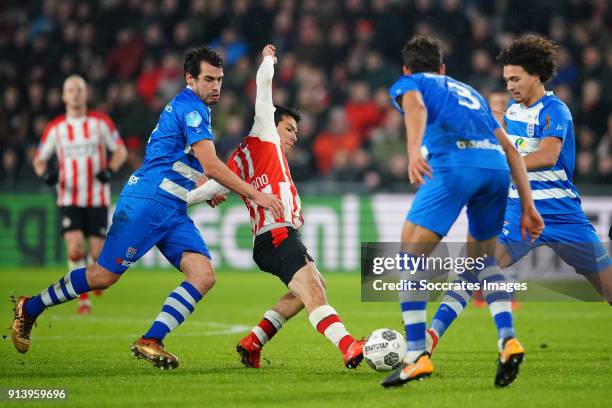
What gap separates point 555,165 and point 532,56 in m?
0.92

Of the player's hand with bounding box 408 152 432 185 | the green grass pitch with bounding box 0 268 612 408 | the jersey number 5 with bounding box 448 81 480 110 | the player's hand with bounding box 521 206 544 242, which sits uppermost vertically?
the jersey number 5 with bounding box 448 81 480 110

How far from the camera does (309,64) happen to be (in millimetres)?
20297

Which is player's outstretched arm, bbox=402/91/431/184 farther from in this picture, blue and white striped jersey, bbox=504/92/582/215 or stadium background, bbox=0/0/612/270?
stadium background, bbox=0/0/612/270

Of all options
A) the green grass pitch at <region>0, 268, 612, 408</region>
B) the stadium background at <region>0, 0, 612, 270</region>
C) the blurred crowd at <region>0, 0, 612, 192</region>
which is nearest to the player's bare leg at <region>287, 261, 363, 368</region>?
the green grass pitch at <region>0, 268, 612, 408</region>

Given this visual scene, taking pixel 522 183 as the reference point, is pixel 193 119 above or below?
above

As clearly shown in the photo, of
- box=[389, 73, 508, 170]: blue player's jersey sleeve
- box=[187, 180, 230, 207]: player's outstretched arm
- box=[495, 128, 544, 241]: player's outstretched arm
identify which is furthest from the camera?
box=[187, 180, 230, 207]: player's outstretched arm

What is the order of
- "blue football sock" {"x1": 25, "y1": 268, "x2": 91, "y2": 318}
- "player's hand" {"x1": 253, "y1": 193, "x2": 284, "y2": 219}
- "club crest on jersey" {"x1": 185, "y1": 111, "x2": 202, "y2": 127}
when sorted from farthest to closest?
"blue football sock" {"x1": 25, "y1": 268, "x2": 91, "y2": 318}, "club crest on jersey" {"x1": 185, "y1": 111, "x2": 202, "y2": 127}, "player's hand" {"x1": 253, "y1": 193, "x2": 284, "y2": 219}

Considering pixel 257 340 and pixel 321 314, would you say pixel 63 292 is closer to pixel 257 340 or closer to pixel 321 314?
pixel 257 340

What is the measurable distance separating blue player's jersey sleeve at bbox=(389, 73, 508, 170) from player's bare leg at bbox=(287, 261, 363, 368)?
4.56 feet

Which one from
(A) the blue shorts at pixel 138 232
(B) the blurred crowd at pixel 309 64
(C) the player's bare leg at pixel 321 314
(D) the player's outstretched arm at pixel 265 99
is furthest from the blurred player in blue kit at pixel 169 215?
(B) the blurred crowd at pixel 309 64

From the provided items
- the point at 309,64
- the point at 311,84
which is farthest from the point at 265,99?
the point at 309,64

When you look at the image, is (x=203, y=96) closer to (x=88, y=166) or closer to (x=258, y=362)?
(x=258, y=362)

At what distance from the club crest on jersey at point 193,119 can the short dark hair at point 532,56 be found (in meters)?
2.39

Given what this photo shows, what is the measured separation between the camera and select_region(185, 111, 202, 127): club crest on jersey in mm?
7480
